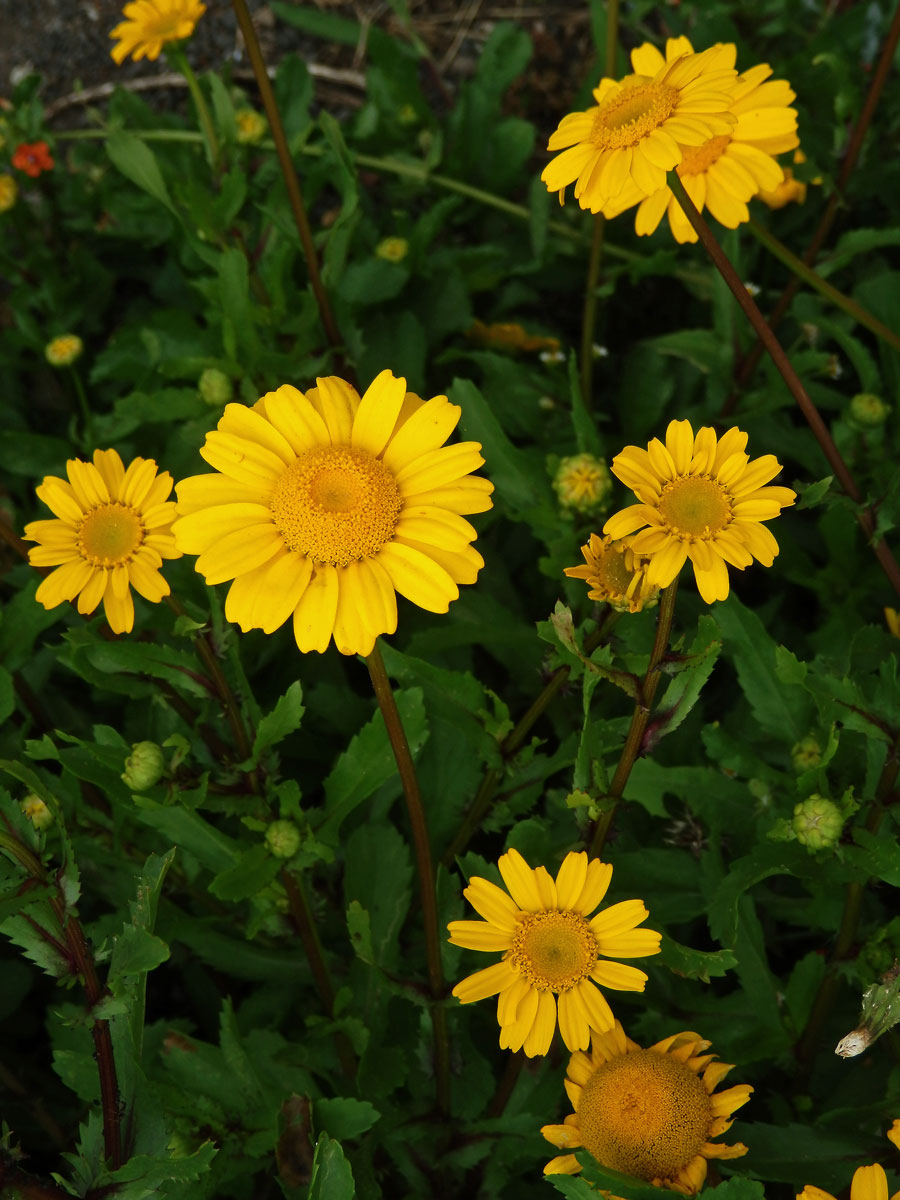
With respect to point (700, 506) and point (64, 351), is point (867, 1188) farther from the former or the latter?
point (64, 351)

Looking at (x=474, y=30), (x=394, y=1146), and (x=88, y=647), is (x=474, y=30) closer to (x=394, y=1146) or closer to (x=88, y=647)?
(x=88, y=647)

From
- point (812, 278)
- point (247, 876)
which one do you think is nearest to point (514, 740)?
point (247, 876)

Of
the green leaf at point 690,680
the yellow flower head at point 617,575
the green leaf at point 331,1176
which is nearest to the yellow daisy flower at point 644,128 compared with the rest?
the yellow flower head at point 617,575

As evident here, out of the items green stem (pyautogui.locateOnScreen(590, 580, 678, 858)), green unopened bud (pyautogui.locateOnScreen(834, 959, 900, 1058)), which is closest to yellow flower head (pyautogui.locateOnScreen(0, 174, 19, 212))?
green stem (pyautogui.locateOnScreen(590, 580, 678, 858))

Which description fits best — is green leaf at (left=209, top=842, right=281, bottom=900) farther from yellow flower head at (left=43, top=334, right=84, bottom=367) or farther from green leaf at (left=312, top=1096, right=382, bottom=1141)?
yellow flower head at (left=43, top=334, right=84, bottom=367)

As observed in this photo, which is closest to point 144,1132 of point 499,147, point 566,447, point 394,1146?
point 394,1146

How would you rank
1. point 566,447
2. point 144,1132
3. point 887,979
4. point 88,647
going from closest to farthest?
point 887,979
point 144,1132
point 88,647
point 566,447

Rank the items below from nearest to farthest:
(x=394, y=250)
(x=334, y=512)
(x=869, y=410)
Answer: (x=334, y=512), (x=869, y=410), (x=394, y=250)
